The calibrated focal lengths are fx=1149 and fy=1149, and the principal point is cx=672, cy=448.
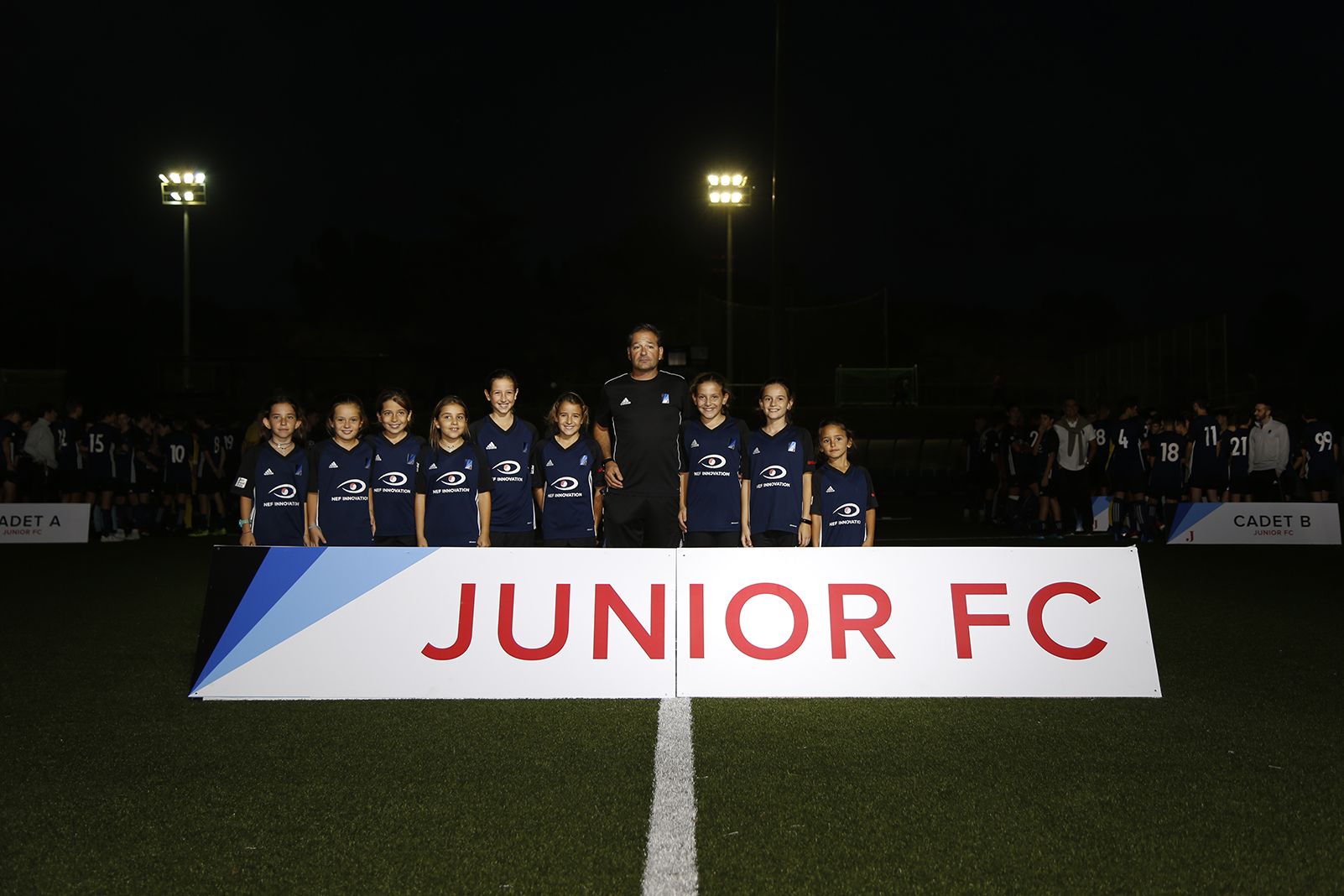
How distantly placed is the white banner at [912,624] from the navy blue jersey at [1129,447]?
32.5 ft

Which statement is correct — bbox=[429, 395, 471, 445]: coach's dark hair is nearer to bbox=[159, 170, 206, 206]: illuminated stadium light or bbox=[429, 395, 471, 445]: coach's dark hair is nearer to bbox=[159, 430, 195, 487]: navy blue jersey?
bbox=[159, 430, 195, 487]: navy blue jersey

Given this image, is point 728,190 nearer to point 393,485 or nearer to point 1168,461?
point 1168,461

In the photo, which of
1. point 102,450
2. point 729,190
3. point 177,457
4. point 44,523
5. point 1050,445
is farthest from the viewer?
point 729,190

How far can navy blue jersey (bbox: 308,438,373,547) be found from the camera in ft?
24.5

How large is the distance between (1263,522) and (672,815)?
41.3 feet

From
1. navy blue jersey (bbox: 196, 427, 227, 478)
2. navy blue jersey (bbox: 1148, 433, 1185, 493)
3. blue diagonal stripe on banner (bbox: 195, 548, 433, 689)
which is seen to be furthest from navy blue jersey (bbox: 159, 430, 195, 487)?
navy blue jersey (bbox: 1148, 433, 1185, 493)

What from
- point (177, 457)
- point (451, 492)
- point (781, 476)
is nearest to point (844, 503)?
point (781, 476)

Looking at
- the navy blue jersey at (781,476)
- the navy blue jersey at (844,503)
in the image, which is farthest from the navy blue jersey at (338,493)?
the navy blue jersey at (844,503)

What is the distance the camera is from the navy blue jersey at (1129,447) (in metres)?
15.1

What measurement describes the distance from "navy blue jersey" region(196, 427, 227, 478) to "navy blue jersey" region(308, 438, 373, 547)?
10348 millimetres

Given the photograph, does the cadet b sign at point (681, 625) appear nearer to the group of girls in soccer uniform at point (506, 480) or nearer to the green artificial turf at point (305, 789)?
the green artificial turf at point (305, 789)

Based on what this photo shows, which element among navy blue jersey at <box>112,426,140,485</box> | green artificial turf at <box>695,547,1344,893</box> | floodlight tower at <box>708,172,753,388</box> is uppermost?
floodlight tower at <box>708,172,753,388</box>

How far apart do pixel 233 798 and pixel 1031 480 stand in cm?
1426

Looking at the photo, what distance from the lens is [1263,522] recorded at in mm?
14352
